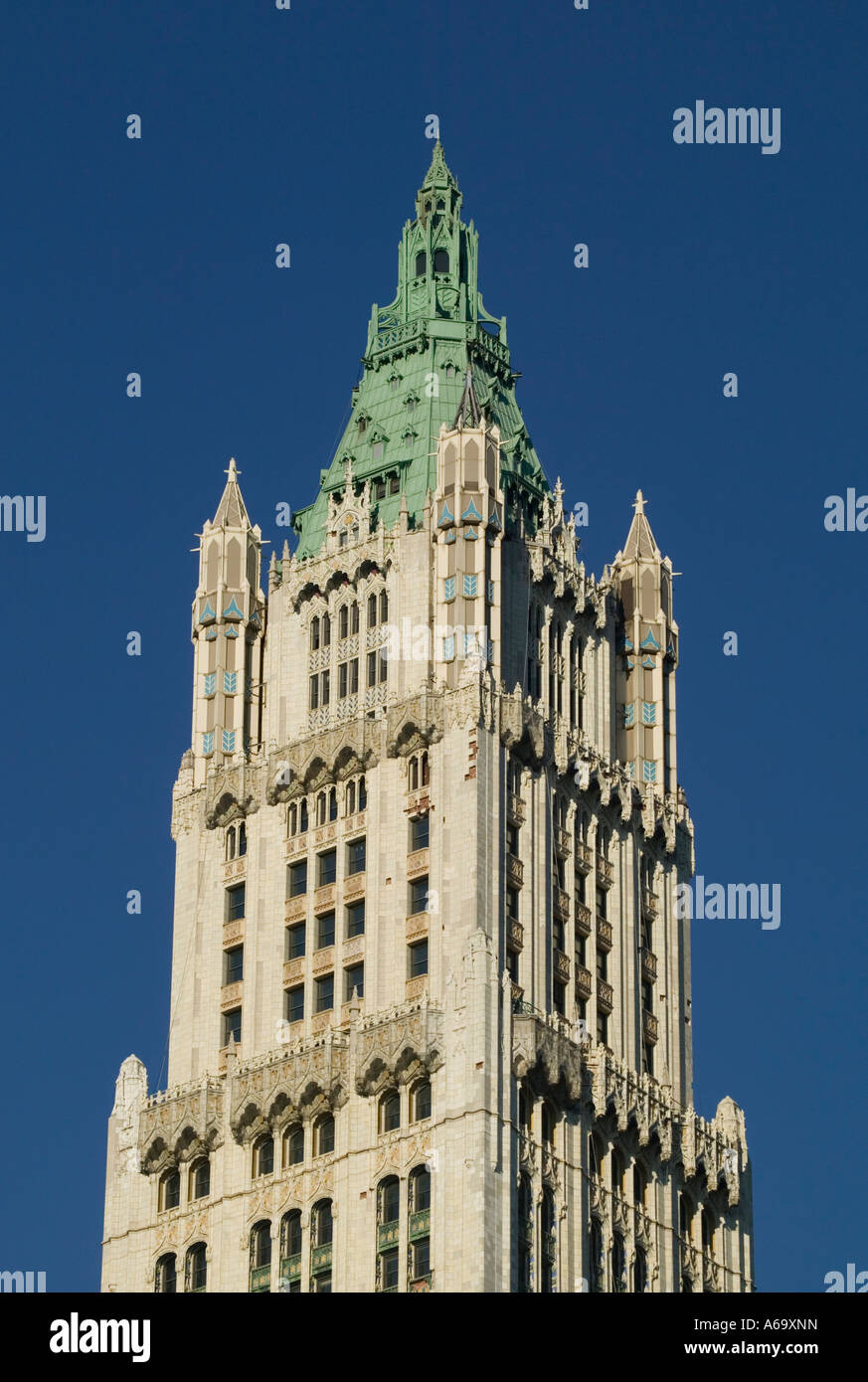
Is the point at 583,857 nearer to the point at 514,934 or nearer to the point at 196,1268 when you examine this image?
the point at 514,934

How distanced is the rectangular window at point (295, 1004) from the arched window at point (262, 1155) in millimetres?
4571

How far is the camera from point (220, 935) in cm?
12181

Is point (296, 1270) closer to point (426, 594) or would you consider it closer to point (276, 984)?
point (276, 984)

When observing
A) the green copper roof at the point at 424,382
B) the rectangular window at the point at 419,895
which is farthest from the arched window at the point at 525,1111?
the green copper roof at the point at 424,382

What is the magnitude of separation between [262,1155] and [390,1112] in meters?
5.43

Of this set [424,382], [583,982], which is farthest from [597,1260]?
[424,382]

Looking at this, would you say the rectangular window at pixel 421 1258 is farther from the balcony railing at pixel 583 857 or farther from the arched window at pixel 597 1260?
the balcony railing at pixel 583 857

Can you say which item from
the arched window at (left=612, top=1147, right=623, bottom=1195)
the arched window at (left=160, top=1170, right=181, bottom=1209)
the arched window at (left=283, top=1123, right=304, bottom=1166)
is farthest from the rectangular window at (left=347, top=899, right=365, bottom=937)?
the arched window at (left=612, top=1147, right=623, bottom=1195)

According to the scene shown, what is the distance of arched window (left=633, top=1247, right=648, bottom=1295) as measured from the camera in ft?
375

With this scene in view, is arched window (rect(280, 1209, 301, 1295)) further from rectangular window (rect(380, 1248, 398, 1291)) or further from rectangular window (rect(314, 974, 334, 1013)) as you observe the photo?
rectangular window (rect(314, 974, 334, 1013))

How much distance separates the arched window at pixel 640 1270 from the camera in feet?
375

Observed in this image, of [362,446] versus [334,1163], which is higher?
[362,446]
